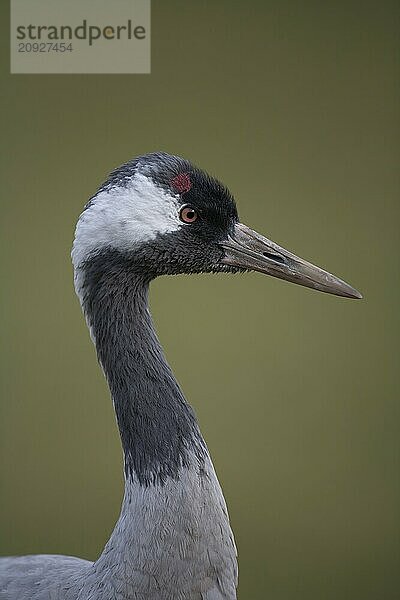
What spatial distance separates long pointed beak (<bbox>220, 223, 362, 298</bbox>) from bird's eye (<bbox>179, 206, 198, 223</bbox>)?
0.21 feet

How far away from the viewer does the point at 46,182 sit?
2.48m

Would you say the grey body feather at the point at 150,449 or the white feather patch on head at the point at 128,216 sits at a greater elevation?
the white feather patch on head at the point at 128,216

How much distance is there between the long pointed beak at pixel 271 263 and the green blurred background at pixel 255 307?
113cm

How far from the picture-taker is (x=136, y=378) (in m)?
1.34

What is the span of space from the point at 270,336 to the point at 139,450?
127 centimetres

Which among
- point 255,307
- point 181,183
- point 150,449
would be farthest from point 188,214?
point 255,307

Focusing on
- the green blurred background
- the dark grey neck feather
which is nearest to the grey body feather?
the dark grey neck feather

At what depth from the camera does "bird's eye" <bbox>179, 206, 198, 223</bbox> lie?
1.31 m

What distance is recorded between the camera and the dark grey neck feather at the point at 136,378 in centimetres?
132

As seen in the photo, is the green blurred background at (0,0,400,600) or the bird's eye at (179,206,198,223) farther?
the green blurred background at (0,0,400,600)

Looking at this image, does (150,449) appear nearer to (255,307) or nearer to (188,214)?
(188,214)

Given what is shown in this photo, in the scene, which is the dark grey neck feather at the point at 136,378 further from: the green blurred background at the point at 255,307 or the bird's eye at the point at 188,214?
the green blurred background at the point at 255,307

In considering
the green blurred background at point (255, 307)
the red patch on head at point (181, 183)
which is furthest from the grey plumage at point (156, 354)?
the green blurred background at point (255, 307)

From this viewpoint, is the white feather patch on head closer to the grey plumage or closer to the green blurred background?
the grey plumage
